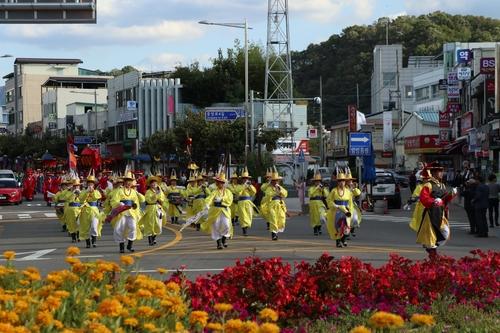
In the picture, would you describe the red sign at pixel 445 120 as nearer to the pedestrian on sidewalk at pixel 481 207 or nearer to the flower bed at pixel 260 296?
the pedestrian on sidewalk at pixel 481 207

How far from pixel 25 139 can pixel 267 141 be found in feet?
159

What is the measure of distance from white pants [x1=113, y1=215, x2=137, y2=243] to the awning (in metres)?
35.8

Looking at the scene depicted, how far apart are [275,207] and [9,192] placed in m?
26.0

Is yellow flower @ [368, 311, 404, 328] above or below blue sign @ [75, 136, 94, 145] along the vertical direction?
below

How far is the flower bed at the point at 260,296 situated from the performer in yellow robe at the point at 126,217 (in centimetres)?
984

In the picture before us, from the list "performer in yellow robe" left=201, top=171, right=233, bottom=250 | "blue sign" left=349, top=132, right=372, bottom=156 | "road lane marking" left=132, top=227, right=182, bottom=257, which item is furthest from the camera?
"blue sign" left=349, top=132, right=372, bottom=156

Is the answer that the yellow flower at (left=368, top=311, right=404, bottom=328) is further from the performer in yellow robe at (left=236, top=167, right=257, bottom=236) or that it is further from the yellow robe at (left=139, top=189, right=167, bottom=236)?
the performer in yellow robe at (left=236, top=167, right=257, bottom=236)

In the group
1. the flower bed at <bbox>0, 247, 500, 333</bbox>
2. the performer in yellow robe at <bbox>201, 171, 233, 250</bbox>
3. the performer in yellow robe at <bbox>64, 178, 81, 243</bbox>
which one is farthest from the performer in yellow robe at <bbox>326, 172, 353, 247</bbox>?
the flower bed at <bbox>0, 247, 500, 333</bbox>

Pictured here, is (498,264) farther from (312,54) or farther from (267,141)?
(312,54)

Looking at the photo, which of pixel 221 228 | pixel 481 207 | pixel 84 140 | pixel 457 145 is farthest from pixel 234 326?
pixel 84 140

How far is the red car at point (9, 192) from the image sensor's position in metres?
44.5

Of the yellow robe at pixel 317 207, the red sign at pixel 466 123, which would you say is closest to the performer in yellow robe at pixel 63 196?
the yellow robe at pixel 317 207

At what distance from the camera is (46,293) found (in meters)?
6.53

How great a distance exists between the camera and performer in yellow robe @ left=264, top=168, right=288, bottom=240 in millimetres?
21828
